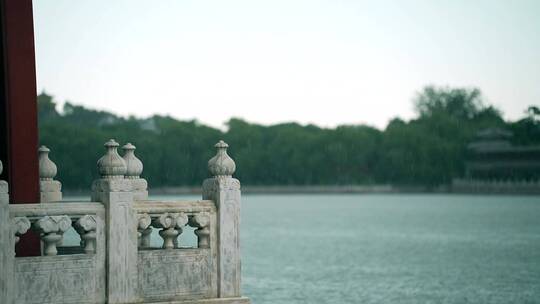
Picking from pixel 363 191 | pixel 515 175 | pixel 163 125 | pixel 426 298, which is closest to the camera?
pixel 426 298

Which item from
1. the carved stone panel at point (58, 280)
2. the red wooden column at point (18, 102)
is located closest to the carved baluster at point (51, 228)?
the carved stone panel at point (58, 280)

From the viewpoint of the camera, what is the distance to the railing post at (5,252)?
9281mm

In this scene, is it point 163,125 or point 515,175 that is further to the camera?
point 163,125

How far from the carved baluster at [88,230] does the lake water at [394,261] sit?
21.3 metres

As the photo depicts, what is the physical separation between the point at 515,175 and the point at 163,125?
194 feet

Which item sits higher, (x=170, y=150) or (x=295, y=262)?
(x=170, y=150)

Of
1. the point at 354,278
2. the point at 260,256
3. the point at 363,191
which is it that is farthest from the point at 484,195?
the point at 354,278

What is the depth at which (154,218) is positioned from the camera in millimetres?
10500

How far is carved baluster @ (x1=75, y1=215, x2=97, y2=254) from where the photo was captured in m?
9.89

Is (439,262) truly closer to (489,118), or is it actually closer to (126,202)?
(126,202)

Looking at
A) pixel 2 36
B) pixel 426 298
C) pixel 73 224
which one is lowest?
pixel 426 298

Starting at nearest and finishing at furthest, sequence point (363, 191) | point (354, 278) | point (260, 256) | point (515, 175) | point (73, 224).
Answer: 1. point (73, 224)
2. point (354, 278)
3. point (260, 256)
4. point (515, 175)
5. point (363, 191)

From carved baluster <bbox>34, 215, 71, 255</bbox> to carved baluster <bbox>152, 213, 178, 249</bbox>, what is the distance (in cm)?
105

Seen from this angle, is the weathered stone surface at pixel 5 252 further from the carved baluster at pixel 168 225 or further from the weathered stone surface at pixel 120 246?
the carved baluster at pixel 168 225
